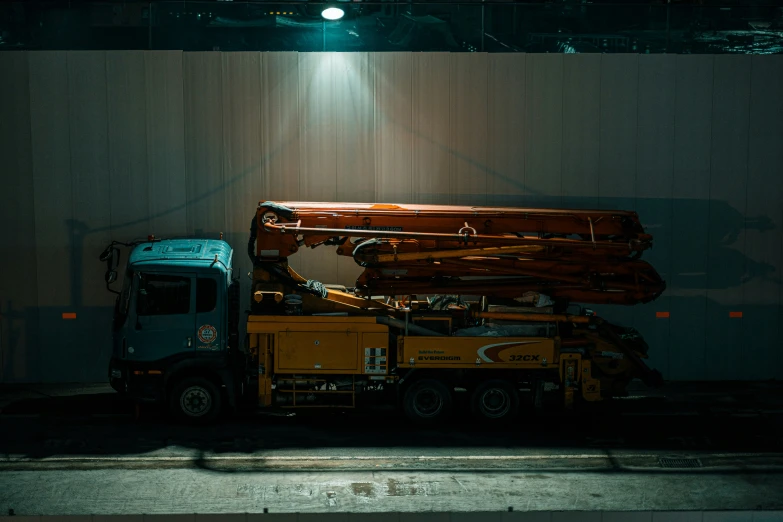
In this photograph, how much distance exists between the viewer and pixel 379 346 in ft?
42.4

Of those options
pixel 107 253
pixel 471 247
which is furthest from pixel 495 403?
pixel 107 253

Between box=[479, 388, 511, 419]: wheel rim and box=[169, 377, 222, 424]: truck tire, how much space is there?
14.0 ft

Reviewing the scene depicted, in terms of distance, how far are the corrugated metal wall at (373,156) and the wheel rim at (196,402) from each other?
12.6ft

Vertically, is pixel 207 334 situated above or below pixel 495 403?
above

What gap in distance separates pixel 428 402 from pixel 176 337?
4.16 m

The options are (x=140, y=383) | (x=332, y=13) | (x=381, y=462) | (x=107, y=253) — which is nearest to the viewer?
(x=381, y=462)

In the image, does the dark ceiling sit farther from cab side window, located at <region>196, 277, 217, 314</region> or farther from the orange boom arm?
cab side window, located at <region>196, 277, 217, 314</region>

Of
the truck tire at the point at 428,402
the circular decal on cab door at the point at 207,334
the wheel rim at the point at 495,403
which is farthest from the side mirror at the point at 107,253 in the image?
the wheel rim at the point at 495,403

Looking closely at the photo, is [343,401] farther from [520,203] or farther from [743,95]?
[743,95]

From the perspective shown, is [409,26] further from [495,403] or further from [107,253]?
[495,403]

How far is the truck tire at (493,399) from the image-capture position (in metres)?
13.2

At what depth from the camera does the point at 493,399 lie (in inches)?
523

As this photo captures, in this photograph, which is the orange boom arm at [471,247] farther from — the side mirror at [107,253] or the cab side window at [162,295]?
the side mirror at [107,253]

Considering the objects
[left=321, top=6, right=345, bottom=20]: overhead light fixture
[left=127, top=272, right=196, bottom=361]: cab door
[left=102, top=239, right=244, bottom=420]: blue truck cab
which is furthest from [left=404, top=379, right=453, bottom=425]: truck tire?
[left=321, top=6, right=345, bottom=20]: overhead light fixture
